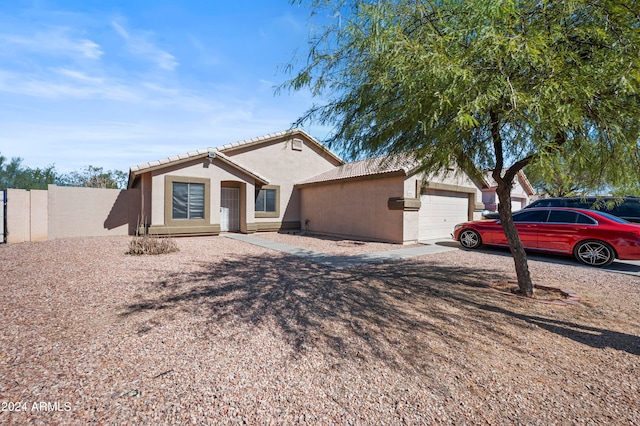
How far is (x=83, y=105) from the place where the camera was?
1084cm

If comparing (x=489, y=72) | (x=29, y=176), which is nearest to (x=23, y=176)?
(x=29, y=176)

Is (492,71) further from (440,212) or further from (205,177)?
(205,177)

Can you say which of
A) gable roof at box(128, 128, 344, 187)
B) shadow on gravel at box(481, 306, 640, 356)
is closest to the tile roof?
gable roof at box(128, 128, 344, 187)

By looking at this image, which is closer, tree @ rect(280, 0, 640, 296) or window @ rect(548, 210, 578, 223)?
tree @ rect(280, 0, 640, 296)

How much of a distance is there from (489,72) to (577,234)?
804 cm

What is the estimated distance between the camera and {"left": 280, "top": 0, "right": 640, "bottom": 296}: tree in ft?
9.66

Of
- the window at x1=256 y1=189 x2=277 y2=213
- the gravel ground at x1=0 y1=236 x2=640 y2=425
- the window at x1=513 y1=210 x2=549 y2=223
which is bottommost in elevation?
the gravel ground at x1=0 y1=236 x2=640 y2=425

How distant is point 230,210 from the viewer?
53.0 ft

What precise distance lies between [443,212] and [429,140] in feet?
35.4

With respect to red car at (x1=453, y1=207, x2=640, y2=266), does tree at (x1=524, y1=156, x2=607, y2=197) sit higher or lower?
higher

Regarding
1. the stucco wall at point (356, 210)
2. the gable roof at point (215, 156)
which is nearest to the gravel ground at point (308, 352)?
the stucco wall at point (356, 210)

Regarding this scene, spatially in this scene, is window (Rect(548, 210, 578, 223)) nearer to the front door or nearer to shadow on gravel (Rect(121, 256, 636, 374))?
shadow on gravel (Rect(121, 256, 636, 374))

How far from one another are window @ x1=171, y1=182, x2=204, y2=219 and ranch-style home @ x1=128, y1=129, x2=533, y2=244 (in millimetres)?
42

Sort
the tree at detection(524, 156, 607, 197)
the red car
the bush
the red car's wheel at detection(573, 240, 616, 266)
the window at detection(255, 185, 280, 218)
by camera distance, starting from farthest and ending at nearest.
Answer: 1. the window at detection(255, 185, 280, 218)
2. the bush
3. the red car's wheel at detection(573, 240, 616, 266)
4. the red car
5. the tree at detection(524, 156, 607, 197)
